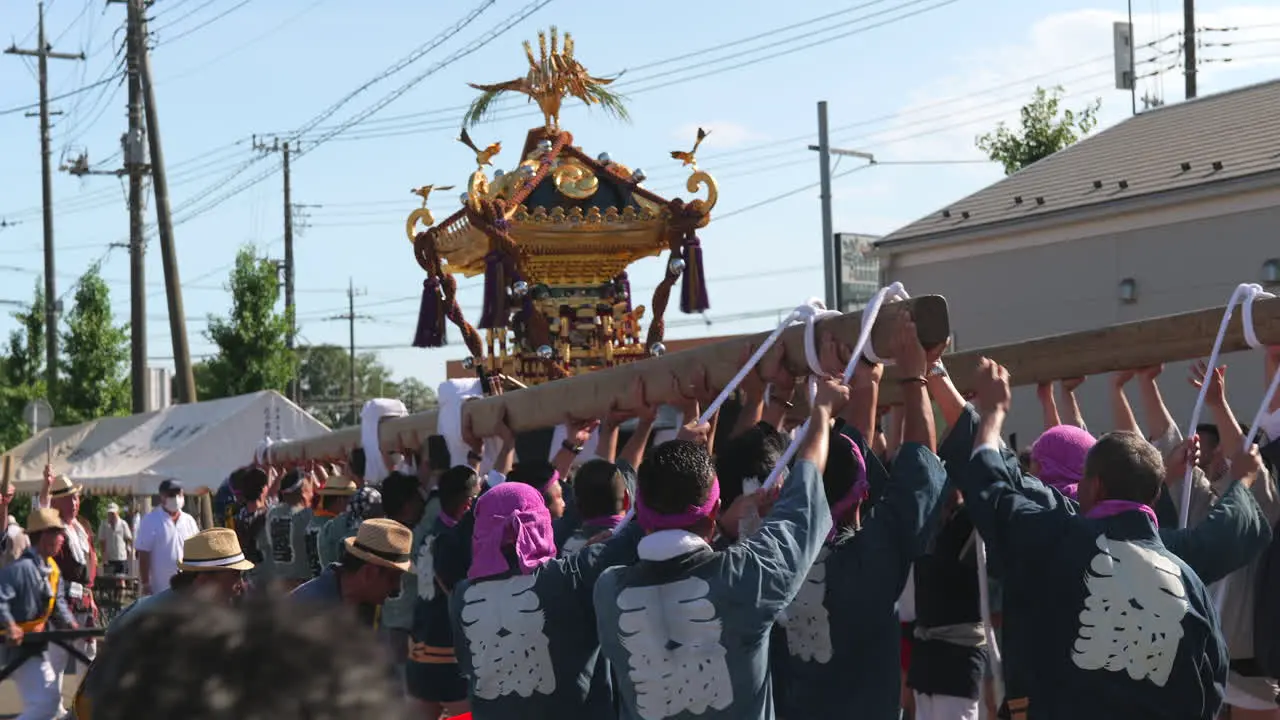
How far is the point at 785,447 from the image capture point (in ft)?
15.2

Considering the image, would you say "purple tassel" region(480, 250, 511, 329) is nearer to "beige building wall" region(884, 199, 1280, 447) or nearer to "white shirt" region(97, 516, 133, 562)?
"beige building wall" region(884, 199, 1280, 447)

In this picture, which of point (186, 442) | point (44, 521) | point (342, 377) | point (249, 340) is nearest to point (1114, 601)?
point (44, 521)

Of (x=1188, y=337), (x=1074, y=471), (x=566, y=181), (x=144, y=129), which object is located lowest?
(x=1074, y=471)

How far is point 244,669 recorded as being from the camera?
167cm

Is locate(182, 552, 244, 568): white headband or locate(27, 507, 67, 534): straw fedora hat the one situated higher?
locate(182, 552, 244, 568): white headband

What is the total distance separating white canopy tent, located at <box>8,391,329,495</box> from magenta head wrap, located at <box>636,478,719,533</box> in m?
12.6

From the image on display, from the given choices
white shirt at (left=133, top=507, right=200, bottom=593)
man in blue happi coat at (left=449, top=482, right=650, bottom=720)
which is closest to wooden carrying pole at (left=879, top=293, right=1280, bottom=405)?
man in blue happi coat at (left=449, top=482, right=650, bottom=720)

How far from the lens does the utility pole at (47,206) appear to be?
35.1 m

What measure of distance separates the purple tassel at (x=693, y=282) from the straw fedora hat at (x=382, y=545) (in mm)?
7119

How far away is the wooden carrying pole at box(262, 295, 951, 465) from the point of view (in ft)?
14.6

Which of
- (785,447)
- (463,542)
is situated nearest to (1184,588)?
(785,447)

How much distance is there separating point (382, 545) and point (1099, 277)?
55.8 feet

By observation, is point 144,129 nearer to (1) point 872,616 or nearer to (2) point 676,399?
(2) point 676,399

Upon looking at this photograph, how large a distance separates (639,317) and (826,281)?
1303 centimetres
